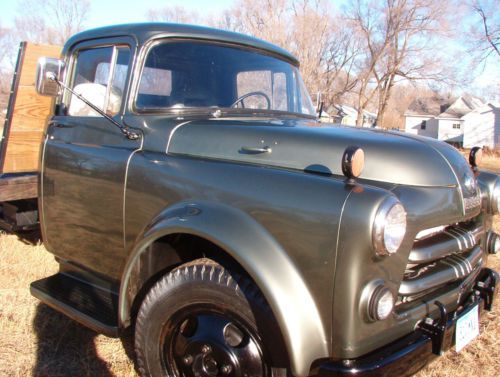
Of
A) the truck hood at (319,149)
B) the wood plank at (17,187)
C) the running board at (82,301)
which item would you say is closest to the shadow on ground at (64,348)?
the running board at (82,301)

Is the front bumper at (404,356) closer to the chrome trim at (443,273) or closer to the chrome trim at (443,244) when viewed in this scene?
the chrome trim at (443,273)

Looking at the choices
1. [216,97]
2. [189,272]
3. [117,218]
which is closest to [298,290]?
[189,272]

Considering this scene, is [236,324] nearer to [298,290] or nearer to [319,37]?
[298,290]

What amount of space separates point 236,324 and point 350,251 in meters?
0.64

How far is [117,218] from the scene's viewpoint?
9.06 ft

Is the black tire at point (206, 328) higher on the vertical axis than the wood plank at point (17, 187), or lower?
lower

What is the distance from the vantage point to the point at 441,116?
51.8m

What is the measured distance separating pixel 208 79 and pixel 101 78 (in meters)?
0.75

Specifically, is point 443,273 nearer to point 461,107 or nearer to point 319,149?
point 319,149

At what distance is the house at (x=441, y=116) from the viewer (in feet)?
164

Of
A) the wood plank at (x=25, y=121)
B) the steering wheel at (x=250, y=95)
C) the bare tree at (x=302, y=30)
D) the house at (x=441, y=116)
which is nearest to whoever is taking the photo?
the steering wheel at (x=250, y=95)

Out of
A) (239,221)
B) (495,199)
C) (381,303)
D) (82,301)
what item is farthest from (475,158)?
(82,301)

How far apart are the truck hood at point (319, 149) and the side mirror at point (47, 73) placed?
83 centimetres

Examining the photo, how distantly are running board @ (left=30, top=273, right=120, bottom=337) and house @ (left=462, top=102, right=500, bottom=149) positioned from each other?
42.4 metres
